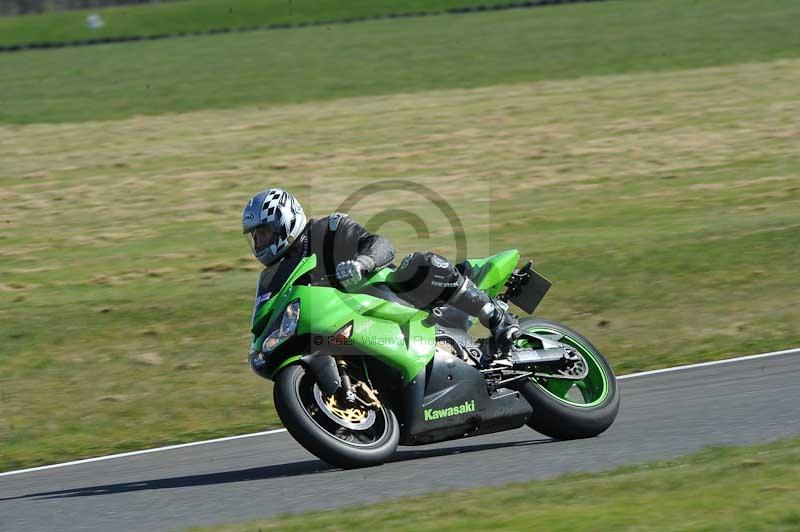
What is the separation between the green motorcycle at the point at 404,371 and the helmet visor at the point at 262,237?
23 cm

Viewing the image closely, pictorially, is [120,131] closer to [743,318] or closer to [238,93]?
[238,93]

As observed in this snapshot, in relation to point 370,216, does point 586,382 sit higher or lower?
higher

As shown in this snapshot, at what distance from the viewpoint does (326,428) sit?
24.2 ft

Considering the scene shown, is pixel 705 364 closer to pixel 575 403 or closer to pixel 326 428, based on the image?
pixel 575 403

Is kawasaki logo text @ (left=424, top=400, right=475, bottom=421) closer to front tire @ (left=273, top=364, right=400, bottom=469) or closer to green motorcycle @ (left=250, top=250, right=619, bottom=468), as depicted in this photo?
green motorcycle @ (left=250, top=250, right=619, bottom=468)

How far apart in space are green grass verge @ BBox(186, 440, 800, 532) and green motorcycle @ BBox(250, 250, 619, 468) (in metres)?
0.88

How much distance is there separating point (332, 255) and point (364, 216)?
975 cm

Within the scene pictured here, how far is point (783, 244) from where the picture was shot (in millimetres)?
14352

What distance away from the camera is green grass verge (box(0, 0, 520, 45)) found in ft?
133

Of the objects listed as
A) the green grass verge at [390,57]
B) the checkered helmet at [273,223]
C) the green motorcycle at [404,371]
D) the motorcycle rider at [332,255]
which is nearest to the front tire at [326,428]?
the green motorcycle at [404,371]

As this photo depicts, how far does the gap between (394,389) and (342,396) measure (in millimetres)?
377

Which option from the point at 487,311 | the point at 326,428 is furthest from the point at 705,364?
the point at 326,428

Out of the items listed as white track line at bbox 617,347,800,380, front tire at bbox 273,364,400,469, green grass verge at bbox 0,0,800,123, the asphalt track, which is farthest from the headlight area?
green grass verge at bbox 0,0,800,123

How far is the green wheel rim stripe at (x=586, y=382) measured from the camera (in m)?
8.30
